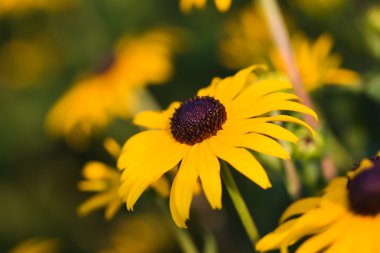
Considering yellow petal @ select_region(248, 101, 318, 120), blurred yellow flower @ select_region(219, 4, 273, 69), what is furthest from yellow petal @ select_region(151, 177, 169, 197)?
blurred yellow flower @ select_region(219, 4, 273, 69)

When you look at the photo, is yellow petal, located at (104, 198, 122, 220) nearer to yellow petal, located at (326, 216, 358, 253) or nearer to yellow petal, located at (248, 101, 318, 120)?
yellow petal, located at (248, 101, 318, 120)

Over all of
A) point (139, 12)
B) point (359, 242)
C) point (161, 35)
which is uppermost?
point (139, 12)

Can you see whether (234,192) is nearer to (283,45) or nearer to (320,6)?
(283,45)

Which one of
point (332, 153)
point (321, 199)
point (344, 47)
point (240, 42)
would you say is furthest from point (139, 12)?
point (321, 199)

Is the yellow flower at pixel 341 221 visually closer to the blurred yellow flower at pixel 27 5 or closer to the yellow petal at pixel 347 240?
the yellow petal at pixel 347 240

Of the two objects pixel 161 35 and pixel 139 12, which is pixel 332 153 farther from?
pixel 139 12

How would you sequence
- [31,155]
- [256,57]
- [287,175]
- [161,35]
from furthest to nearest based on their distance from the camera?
[31,155] < [161,35] < [256,57] < [287,175]

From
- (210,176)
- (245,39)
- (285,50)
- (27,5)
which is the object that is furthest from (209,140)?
(27,5)
